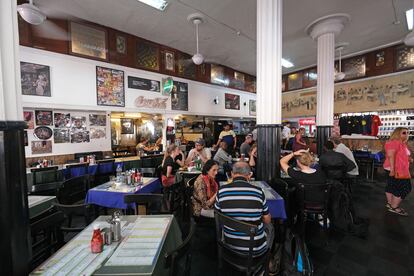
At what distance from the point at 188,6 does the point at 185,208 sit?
5254 mm

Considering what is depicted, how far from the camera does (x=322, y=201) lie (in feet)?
10.3

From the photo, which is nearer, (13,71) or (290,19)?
(13,71)

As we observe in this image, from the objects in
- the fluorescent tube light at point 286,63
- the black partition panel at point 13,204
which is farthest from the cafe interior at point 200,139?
the fluorescent tube light at point 286,63

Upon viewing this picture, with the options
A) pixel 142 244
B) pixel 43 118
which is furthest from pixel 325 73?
pixel 43 118

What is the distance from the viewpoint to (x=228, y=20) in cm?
593

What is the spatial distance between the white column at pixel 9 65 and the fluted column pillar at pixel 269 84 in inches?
132

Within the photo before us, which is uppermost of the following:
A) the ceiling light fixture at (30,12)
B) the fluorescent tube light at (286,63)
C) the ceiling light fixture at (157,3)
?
the fluorescent tube light at (286,63)

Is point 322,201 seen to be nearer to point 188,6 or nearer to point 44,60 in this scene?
point 188,6

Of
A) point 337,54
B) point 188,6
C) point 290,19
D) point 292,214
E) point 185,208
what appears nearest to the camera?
point 292,214

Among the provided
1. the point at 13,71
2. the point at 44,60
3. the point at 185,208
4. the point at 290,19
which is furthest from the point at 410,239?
the point at 44,60

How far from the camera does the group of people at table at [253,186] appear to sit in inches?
78.1

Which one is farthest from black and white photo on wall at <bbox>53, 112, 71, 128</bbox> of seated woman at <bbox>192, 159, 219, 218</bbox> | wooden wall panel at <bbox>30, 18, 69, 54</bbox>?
seated woman at <bbox>192, 159, 219, 218</bbox>

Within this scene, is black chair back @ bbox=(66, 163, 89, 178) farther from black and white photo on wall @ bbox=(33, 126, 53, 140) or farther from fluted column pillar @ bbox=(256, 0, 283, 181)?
fluted column pillar @ bbox=(256, 0, 283, 181)

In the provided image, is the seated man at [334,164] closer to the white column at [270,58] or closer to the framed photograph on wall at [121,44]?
the white column at [270,58]
